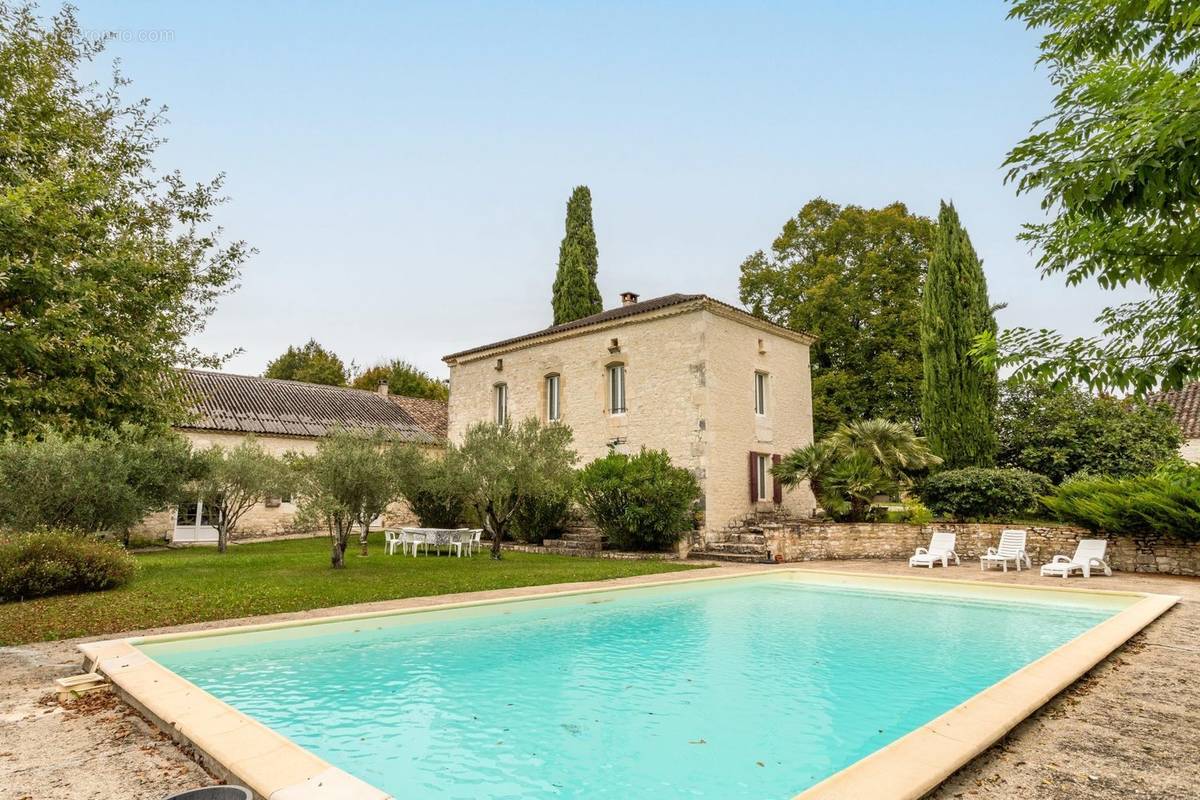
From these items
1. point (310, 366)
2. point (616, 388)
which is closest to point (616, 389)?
point (616, 388)

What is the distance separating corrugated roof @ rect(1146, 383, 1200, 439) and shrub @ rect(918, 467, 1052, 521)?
25.3 feet

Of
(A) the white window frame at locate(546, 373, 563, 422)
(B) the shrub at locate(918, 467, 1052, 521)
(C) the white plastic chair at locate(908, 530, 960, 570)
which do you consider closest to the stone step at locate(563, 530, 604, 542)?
(A) the white window frame at locate(546, 373, 563, 422)

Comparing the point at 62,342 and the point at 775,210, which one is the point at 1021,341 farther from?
the point at 775,210

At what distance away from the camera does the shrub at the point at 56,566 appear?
873 cm

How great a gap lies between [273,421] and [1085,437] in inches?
1057

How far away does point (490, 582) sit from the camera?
10.9 meters

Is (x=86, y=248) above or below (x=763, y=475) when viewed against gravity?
above

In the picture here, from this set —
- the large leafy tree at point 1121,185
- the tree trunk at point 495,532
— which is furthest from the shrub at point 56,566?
the large leafy tree at point 1121,185

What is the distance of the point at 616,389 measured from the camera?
66.6 ft

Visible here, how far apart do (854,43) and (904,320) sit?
1689 cm

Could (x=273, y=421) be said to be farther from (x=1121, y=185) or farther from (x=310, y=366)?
(x=1121, y=185)

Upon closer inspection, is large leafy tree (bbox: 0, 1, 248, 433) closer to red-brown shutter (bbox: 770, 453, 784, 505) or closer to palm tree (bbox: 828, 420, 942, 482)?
palm tree (bbox: 828, 420, 942, 482)

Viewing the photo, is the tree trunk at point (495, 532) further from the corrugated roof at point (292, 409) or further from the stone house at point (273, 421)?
the corrugated roof at point (292, 409)

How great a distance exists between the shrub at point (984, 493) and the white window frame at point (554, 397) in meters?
11.3
